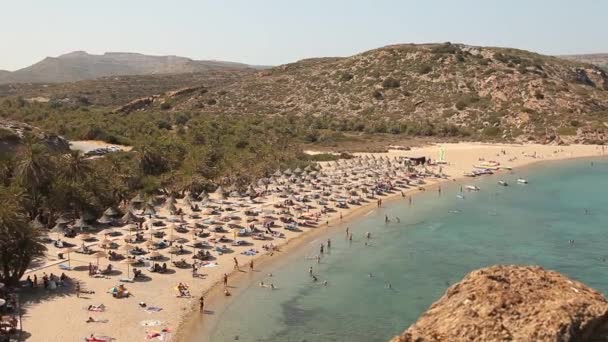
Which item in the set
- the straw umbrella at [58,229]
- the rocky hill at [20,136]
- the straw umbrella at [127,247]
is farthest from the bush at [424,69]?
the straw umbrella at [58,229]

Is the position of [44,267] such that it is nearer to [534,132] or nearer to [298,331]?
[298,331]

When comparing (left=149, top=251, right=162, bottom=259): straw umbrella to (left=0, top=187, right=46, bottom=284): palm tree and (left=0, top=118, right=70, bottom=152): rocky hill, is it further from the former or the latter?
(left=0, top=118, right=70, bottom=152): rocky hill

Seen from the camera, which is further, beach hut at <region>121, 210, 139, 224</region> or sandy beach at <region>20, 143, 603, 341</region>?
beach hut at <region>121, 210, 139, 224</region>

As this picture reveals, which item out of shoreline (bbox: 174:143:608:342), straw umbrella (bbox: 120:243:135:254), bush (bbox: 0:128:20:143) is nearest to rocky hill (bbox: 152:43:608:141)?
shoreline (bbox: 174:143:608:342)

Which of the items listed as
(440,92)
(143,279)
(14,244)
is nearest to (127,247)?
(143,279)

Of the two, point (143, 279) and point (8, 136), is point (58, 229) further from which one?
point (8, 136)

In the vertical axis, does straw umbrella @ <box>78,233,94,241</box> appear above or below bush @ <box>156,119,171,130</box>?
below
